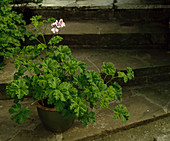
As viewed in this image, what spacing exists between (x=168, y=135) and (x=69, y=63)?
1.56 metres

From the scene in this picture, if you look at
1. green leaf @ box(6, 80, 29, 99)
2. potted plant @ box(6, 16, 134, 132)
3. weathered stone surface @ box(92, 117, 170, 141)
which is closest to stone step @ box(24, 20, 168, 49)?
potted plant @ box(6, 16, 134, 132)

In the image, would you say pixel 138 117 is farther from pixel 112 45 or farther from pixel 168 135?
pixel 112 45

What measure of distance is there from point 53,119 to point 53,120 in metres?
0.02

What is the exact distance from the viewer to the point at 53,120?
2309mm

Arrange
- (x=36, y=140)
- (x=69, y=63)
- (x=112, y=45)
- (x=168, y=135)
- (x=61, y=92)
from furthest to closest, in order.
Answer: (x=112, y=45), (x=168, y=135), (x=36, y=140), (x=69, y=63), (x=61, y=92)

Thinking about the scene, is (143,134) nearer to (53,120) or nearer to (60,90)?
(53,120)

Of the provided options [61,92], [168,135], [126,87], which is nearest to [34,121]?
[61,92]

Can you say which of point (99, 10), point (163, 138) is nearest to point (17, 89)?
point (163, 138)

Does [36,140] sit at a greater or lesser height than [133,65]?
lesser

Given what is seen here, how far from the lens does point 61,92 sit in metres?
1.90

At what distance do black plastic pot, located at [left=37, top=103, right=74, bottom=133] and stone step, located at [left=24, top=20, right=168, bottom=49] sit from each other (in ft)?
5.13

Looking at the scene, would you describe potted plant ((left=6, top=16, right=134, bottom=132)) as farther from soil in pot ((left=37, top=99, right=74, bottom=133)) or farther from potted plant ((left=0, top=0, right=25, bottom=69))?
potted plant ((left=0, top=0, right=25, bottom=69))

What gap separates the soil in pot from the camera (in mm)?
2234

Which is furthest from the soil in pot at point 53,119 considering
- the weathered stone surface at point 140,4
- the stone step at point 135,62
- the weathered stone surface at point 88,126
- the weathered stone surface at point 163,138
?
the weathered stone surface at point 140,4
